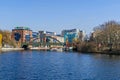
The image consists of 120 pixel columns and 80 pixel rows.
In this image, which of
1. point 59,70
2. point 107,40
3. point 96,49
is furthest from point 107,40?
point 59,70

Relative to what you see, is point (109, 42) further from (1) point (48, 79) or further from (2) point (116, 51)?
(1) point (48, 79)

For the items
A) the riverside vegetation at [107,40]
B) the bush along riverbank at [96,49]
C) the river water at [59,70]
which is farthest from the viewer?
the riverside vegetation at [107,40]

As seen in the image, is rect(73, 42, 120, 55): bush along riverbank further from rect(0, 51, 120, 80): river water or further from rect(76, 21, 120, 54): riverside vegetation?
rect(0, 51, 120, 80): river water

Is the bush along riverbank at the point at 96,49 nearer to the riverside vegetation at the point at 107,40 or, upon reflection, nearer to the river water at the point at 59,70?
the riverside vegetation at the point at 107,40

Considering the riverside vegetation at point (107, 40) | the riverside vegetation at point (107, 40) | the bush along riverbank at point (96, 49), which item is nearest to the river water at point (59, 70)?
the riverside vegetation at point (107, 40)

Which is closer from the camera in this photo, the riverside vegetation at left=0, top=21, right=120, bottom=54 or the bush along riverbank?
the bush along riverbank

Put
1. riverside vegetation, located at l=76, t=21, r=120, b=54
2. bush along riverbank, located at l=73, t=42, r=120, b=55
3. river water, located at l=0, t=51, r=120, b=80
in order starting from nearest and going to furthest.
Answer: river water, located at l=0, t=51, r=120, b=80 → bush along riverbank, located at l=73, t=42, r=120, b=55 → riverside vegetation, located at l=76, t=21, r=120, b=54

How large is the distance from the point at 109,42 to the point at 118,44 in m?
6.03

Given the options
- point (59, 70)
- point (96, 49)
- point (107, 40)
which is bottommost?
point (59, 70)

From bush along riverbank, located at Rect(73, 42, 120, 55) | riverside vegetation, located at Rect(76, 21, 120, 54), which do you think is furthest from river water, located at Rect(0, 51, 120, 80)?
bush along riverbank, located at Rect(73, 42, 120, 55)

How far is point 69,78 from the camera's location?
3756 centimetres

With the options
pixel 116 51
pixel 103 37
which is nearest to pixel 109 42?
pixel 103 37

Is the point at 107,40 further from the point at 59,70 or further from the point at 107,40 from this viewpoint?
the point at 59,70

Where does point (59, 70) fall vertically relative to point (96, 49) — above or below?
below
